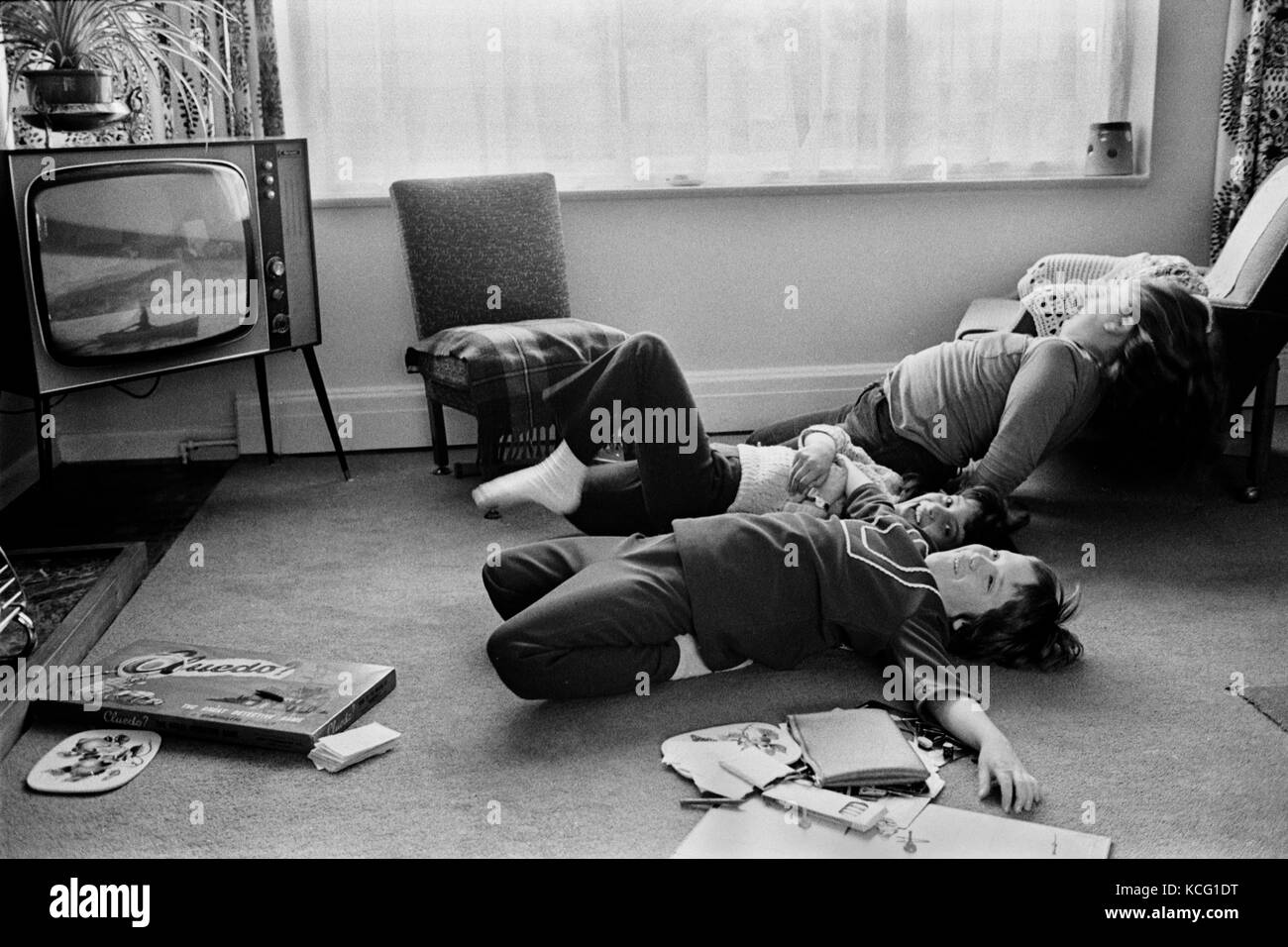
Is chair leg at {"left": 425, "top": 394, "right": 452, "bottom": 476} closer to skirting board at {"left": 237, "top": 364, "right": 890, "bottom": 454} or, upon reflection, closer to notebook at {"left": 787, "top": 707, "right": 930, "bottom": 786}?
skirting board at {"left": 237, "top": 364, "right": 890, "bottom": 454}

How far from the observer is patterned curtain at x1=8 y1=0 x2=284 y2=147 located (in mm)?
3436

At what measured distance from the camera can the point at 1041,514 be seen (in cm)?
307

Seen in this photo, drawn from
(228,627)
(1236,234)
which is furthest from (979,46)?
(228,627)

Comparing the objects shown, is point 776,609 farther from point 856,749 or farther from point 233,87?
point 233,87

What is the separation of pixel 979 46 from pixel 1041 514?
1563 millimetres

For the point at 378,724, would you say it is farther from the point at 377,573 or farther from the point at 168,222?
the point at 168,222

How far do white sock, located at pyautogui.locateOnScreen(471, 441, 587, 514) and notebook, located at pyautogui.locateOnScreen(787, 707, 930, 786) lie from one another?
2.34 ft

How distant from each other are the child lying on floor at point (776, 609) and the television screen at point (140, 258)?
1.39 metres

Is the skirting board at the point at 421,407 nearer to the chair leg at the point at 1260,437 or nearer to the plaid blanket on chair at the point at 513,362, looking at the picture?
the plaid blanket on chair at the point at 513,362

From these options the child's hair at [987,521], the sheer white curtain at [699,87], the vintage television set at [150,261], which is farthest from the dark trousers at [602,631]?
the sheer white curtain at [699,87]

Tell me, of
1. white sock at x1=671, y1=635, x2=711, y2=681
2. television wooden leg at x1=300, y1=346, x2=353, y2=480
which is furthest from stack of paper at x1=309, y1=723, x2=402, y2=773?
television wooden leg at x1=300, y1=346, x2=353, y2=480

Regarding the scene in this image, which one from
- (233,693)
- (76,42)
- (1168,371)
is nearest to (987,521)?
(1168,371)

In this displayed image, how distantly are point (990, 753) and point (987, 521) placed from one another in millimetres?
731

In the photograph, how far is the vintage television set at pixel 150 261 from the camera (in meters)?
2.73
